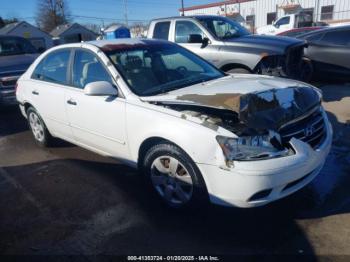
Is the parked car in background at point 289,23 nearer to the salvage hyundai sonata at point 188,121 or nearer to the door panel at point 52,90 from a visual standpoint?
the door panel at point 52,90

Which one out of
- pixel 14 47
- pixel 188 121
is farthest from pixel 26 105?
pixel 14 47

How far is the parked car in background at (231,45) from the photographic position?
649cm

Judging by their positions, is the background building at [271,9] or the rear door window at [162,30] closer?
the rear door window at [162,30]

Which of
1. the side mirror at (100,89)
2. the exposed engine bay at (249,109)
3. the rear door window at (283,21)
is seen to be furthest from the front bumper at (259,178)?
the rear door window at (283,21)

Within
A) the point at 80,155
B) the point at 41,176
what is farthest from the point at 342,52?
the point at 41,176

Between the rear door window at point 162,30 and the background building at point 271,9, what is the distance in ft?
82.9

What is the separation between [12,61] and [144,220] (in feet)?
22.1

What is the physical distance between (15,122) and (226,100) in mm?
5920

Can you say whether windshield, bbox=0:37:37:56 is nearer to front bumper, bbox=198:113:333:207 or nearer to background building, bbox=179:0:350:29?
front bumper, bbox=198:113:333:207

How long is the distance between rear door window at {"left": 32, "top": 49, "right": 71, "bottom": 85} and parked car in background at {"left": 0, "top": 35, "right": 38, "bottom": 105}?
2976mm

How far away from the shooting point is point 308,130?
10.0 ft

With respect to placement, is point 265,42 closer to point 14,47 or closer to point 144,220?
point 144,220

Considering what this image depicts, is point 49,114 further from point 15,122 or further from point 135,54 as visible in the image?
point 15,122

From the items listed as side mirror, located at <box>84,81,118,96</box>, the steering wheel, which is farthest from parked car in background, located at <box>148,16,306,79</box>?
side mirror, located at <box>84,81,118,96</box>
